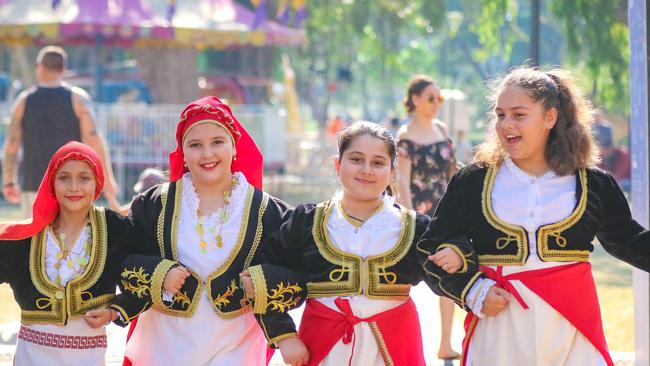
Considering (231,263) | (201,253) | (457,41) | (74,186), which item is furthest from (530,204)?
(457,41)

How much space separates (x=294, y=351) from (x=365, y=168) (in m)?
0.77

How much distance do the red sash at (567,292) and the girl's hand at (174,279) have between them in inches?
47.1

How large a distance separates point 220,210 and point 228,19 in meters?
17.2

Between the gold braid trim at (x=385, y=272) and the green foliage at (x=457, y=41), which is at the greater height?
the green foliage at (x=457, y=41)

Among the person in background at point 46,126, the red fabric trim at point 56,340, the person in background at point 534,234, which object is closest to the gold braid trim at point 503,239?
the person in background at point 534,234

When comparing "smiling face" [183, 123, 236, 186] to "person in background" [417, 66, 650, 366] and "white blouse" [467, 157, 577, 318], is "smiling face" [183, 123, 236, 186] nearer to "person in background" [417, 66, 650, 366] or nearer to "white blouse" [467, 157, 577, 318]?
"person in background" [417, 66, 650, 366]

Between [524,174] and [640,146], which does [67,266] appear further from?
[640,146]

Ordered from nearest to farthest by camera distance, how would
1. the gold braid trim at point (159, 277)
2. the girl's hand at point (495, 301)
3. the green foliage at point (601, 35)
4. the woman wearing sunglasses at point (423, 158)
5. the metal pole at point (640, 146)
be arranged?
the girl's hand at point (495, 301), the gold braid trim at point (159, 277), the metal pole at point (640, 146), the woman wearing sunglasses at point (423, 158), the green foliage at point (601, 35)

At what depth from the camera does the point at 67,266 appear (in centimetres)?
499

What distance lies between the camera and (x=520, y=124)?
Result: 4.51 meters

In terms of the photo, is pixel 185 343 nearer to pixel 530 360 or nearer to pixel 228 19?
pixel 530 360

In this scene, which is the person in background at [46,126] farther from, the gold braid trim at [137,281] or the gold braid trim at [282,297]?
the gold braid trim at [282,297]

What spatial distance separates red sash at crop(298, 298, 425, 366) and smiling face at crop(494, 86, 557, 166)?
2.64 feet

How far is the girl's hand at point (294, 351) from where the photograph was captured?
469 cm
